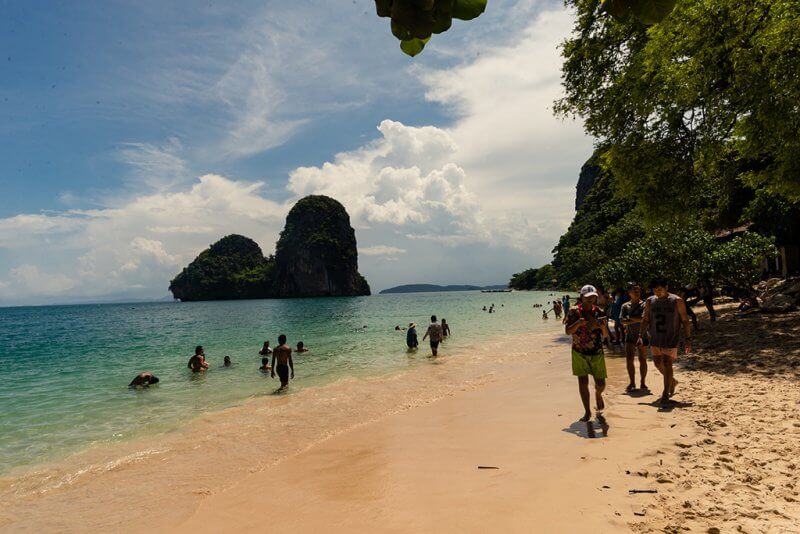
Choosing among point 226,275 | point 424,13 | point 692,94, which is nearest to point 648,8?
point 424,13

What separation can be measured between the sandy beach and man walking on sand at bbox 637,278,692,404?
60cm

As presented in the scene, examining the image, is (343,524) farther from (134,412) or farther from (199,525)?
(134,412)

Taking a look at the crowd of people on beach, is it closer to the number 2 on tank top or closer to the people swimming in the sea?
the number 2 on tank top

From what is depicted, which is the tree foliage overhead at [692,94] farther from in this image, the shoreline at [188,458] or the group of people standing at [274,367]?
the group of people standing at [274,367]

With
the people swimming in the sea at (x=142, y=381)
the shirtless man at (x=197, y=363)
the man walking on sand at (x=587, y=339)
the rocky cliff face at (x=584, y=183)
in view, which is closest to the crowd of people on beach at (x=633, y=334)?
the man walking on sand at (x=587, y=339)

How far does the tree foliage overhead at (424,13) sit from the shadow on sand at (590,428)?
6.04 m

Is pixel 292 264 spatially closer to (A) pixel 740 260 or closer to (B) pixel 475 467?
(A) pixel 740 260

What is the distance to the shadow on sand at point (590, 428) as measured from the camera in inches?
230

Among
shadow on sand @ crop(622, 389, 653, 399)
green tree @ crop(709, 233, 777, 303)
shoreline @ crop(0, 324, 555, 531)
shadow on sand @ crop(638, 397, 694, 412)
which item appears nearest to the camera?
shoreline @ crop(0, 324, 555, 531)

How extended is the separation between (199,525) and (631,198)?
14222 millimetres

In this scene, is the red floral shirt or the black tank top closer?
the red floral shirt

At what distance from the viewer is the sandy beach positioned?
3898mm

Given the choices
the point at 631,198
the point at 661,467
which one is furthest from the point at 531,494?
the point at 631,198

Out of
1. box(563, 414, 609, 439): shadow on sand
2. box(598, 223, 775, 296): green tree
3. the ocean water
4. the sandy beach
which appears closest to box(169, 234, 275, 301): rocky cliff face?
the ocean water
